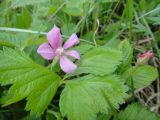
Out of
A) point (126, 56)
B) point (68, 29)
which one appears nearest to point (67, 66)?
point (126, 56)

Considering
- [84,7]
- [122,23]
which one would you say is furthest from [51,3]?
[122,23]

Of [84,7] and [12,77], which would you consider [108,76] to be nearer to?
[12,77]

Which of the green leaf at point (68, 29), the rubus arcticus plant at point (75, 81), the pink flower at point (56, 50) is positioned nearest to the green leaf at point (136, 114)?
the rubus arcticus plant at point (75, 81)

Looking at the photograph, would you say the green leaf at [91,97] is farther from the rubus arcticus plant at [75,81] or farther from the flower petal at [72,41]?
the flower petal at [72,41]

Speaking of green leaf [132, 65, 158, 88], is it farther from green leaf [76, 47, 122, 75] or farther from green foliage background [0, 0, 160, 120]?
green leaf [76, 47, 122, 75]

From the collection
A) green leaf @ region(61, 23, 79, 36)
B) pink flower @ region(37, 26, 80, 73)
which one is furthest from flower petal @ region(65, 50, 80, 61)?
green leaf @ region(61, 23, 79, 36)

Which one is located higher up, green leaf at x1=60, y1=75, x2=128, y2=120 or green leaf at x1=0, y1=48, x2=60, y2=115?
green leaf at x1=0, y1=48, x2=60, y2=115

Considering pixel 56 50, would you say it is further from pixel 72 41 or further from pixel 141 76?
pixel 141 76
